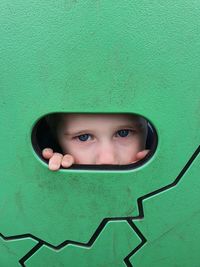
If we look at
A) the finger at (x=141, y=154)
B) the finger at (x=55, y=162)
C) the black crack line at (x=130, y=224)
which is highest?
the finger at (x=141, y=154)

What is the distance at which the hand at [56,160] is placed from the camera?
0.84 meters

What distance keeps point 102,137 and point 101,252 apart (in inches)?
9.6

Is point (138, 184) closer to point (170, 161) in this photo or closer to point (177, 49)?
point (170, 161)

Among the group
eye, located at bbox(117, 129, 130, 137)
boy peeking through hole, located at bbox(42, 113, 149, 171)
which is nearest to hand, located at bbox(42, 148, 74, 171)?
boy peeking through hole, located at bbox(42, 113, 149, 171)

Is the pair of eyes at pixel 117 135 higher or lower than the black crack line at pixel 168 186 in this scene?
higher

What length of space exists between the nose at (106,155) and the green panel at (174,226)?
109 mm

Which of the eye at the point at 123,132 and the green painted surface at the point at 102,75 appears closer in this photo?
the green painted surface at the point at 102,75

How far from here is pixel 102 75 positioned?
30.4 inches

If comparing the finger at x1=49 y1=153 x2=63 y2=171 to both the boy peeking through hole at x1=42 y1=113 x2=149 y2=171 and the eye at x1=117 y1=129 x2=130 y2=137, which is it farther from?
the eye at x1=117 y1=129 x2=130 y2=137

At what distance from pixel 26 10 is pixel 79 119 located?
0.23 metres

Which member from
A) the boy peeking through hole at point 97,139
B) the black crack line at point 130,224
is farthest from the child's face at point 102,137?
the black crack line at point 130,224

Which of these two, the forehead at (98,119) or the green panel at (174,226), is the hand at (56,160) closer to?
the forehead at (98,119)

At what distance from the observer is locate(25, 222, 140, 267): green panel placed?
90 cm

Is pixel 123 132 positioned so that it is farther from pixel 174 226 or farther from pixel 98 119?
pixel 174 226
